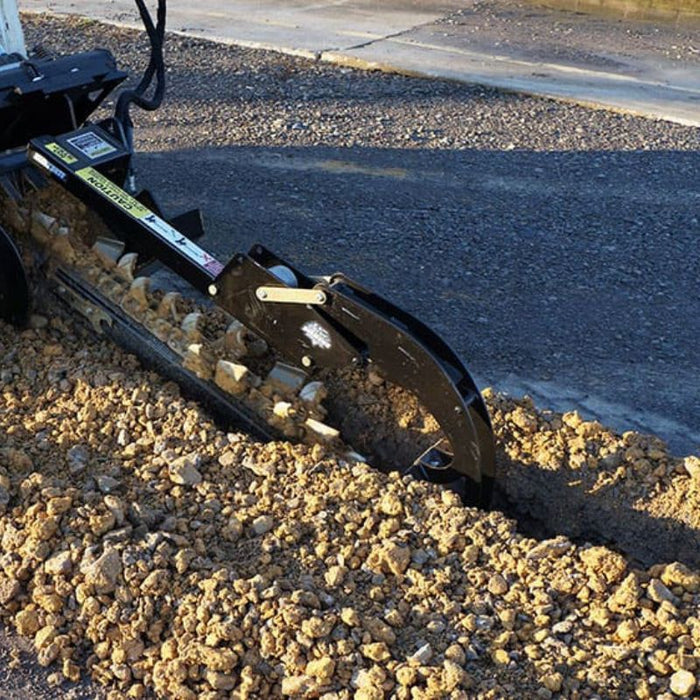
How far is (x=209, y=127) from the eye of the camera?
8125mm

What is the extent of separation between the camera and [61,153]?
3922 mm

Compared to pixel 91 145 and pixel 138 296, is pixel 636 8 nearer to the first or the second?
pixel 91 145

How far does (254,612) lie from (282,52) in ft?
26.6

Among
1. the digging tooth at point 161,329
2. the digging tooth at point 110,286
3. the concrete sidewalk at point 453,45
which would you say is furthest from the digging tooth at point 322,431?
the concrete sidewalk at point 453,45

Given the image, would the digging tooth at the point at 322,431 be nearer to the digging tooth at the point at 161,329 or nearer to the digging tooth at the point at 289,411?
the digging tooth at the point at 289,411

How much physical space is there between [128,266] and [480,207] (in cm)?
326

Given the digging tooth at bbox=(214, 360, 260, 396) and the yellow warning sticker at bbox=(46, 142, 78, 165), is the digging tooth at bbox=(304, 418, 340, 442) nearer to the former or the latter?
the digging tooth at bbox=(214, 360, 260, 396)

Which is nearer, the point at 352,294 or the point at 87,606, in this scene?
the point at 87,606

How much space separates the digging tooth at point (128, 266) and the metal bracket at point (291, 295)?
63cm

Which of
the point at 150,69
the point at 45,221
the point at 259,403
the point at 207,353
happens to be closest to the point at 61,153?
the point at 45,221

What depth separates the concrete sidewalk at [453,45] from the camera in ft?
30.6

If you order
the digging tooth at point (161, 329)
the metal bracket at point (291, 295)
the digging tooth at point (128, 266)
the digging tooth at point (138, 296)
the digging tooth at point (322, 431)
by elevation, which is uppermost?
the metal bracket at point (291, 295)

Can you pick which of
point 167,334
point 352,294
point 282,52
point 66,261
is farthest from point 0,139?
point 282,52

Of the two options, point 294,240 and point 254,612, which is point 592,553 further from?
point 294,240
